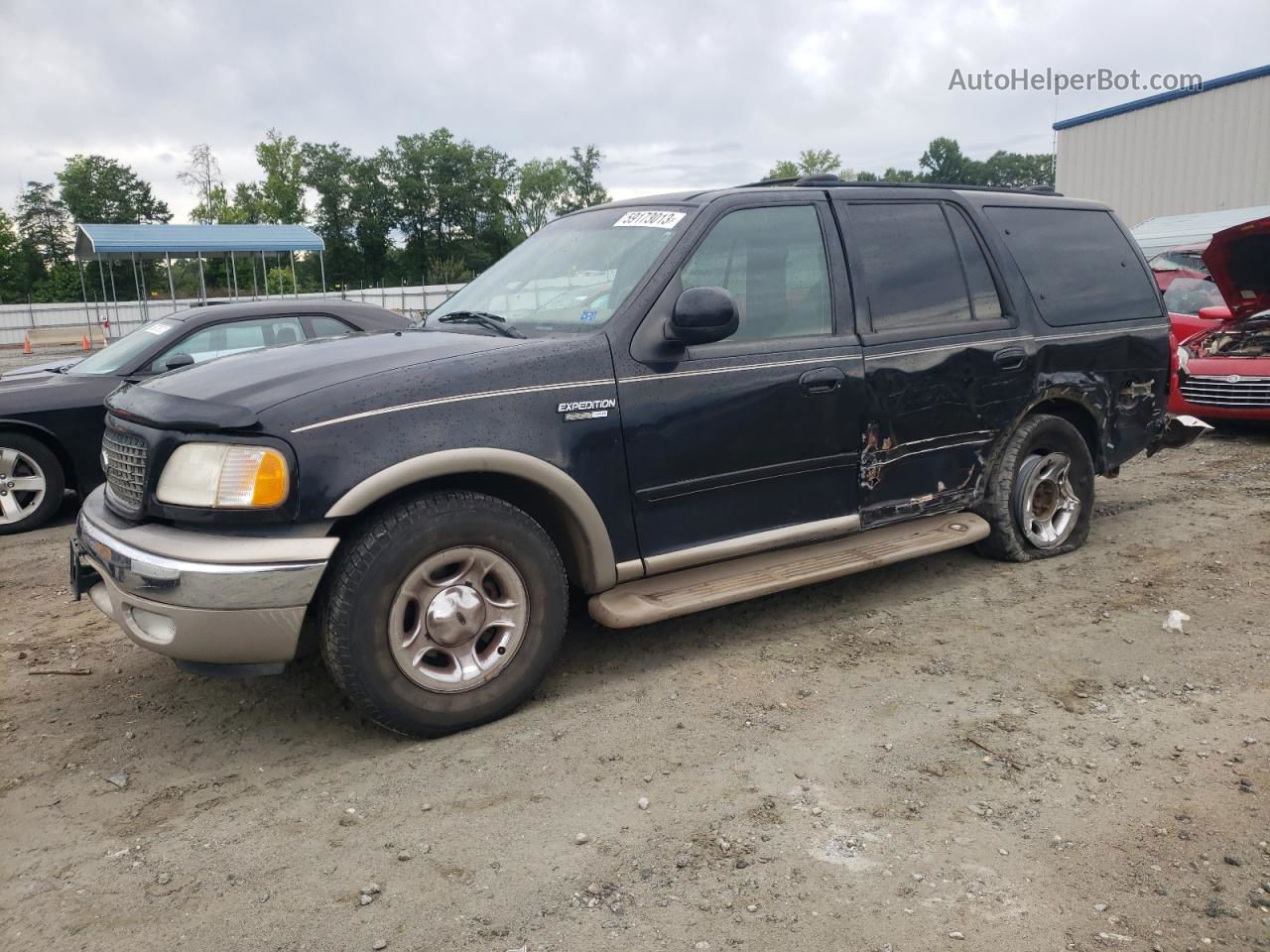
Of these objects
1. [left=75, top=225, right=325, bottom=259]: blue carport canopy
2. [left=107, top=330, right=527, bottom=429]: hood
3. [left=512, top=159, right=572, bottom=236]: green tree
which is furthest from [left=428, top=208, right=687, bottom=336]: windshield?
[left=512, top=159, right=572, bottom=236]: green tree

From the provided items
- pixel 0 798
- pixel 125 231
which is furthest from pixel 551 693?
pixel 125 231

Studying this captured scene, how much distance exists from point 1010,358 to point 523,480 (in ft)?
8.65

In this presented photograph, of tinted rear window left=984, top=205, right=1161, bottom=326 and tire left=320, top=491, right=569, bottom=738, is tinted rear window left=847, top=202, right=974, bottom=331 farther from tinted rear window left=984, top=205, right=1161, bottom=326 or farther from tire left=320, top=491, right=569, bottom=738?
tire left=320, top=491, right=569, bottom=738

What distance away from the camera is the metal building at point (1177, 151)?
74.9 feet

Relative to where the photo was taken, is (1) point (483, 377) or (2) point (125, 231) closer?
(1) point (483, 377)

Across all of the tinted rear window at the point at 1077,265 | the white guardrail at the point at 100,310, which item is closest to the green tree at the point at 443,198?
the white guardrail at the point at 100,310

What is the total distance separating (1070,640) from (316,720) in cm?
310

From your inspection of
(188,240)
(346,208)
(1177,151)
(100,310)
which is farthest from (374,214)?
(1177,151)

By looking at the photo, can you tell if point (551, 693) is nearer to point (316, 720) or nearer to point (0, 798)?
point (316, 720)

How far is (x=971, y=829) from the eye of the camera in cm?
281

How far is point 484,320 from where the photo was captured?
4242 mm

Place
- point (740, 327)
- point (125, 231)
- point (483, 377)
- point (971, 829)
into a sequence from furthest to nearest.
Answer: point (125, 231), point (740, 327), point (483, 377), point (971, 829)

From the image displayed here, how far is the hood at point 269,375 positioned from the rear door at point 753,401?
64 centimetres

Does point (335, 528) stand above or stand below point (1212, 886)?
above
